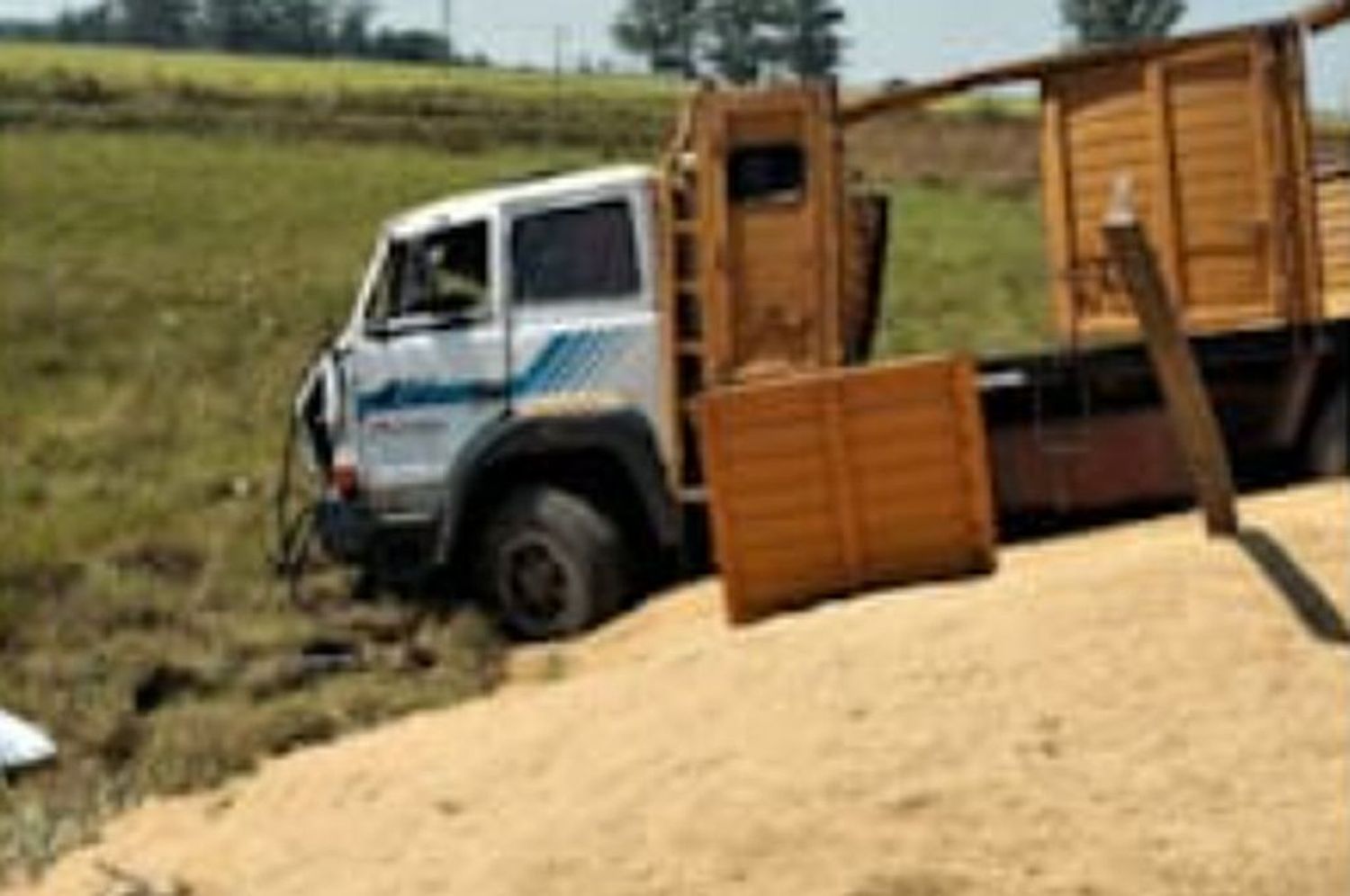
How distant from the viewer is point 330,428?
18984 millimetres

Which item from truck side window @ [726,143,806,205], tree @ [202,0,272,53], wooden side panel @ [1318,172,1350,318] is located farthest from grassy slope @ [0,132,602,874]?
tree @ [202,0,272,53]

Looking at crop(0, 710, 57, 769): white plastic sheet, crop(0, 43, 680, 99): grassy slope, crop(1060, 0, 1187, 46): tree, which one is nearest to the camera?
crop(0, 710, 57, 769): white plastic sheet

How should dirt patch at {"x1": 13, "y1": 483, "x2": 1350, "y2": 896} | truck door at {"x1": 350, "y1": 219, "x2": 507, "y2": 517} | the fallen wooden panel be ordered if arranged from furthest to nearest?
truck door at {"x1": 350, "y1": 219, "x2": 507, "y2": 517}
the fallen wooden panel
dirt patch at {"x1": 13, "y1": 483, "x2": 1350, "y2": 896}

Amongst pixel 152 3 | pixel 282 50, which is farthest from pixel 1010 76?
pixel 152 3

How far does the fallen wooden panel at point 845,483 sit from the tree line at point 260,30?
71295 mm

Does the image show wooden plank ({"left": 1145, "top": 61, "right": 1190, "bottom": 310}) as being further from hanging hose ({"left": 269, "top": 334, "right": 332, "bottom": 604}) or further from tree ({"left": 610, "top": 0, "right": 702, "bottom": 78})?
tree ({"left": 610, "top": 0, "right": 702, "bottom": 78})

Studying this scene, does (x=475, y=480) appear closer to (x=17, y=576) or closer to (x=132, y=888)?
(x=17, y=576)

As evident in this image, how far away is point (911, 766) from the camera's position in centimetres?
995

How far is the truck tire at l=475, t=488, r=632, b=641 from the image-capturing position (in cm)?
1777

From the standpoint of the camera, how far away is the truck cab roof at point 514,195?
58.2 feet

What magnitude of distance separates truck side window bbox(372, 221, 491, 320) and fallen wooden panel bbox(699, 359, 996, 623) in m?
4.12

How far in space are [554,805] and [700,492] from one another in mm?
7256

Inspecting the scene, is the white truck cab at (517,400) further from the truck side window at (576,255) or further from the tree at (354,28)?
the tree at (354,28)

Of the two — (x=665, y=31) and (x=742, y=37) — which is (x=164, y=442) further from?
(x=665, y=31)
